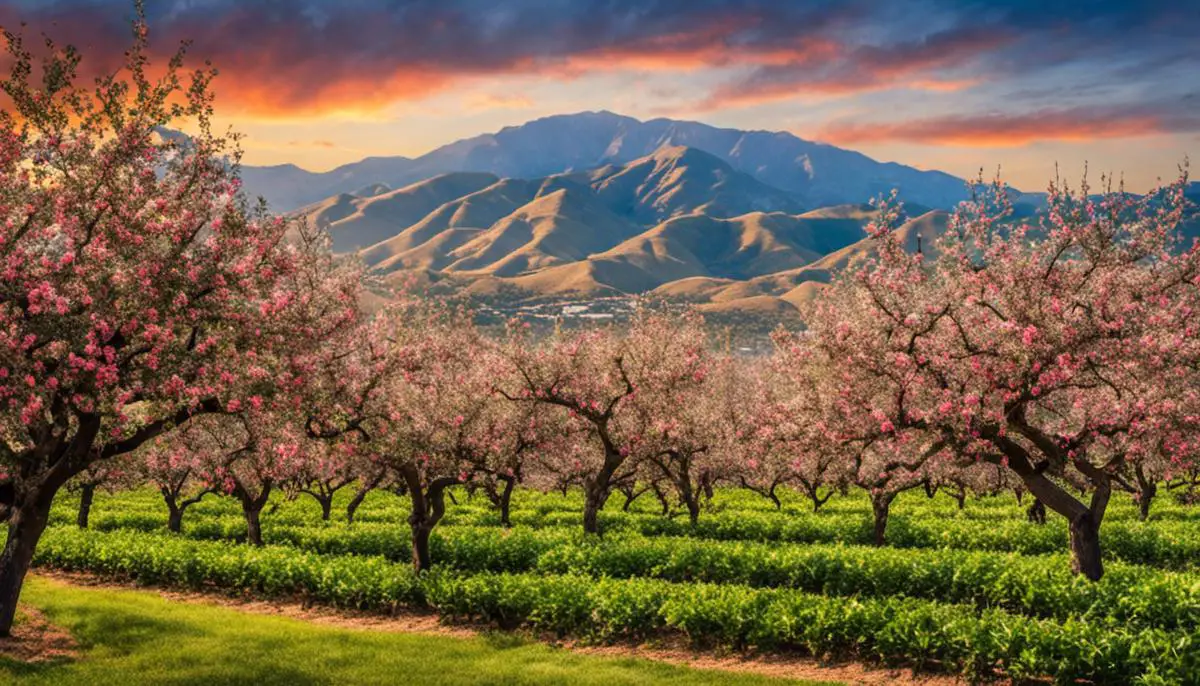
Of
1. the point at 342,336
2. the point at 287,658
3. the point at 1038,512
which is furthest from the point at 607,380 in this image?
the point at 1038,512

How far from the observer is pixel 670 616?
1914 centimetres

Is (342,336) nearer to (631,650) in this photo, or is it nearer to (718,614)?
(631,650)

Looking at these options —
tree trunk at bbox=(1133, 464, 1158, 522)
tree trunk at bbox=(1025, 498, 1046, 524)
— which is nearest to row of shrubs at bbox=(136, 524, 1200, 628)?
tree trunk at bbox=(1025, 498, 1046, 524)

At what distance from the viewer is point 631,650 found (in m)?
19.2

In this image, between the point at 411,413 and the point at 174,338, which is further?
the point at 411,413

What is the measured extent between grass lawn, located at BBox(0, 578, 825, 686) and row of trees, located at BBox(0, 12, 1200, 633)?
2846 millimetres

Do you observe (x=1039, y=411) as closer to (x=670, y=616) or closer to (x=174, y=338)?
(x=670, y=616)

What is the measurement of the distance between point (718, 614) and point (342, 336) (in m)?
12.8

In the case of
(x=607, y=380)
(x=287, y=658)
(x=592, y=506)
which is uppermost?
(x=607, y=380)

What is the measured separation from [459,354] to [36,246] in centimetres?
2814

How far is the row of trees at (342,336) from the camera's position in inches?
618

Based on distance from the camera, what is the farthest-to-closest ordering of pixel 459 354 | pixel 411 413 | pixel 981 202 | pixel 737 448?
pixel 737 448 < pixel 459 354 < pixel 411 413 < pixel 981 202

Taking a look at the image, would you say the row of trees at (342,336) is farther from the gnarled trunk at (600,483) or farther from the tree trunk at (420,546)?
the gnarled trunk at (600,483)

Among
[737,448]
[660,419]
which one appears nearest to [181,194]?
[660,419]
